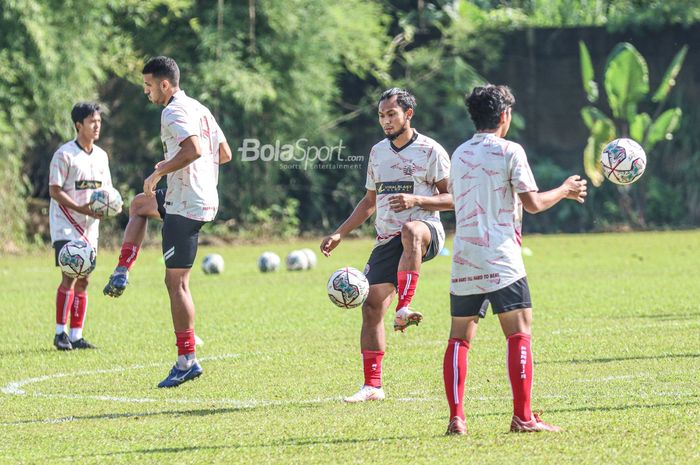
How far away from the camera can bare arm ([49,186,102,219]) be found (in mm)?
11547

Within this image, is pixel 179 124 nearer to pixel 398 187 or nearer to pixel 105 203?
pixel 398 187

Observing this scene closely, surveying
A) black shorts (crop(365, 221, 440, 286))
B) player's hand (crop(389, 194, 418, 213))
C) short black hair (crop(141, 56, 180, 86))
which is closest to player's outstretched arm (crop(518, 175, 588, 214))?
player's hand (crop(389, 194, 418, 213))

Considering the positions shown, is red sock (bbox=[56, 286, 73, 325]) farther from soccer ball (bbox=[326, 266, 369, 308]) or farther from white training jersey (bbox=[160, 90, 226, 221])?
soccer ball (bbox=[326, 266, 369, 308])

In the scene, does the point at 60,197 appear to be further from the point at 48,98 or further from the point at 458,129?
the point at 458,129

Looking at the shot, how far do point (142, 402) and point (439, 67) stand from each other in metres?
22.3

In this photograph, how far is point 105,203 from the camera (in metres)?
11.5

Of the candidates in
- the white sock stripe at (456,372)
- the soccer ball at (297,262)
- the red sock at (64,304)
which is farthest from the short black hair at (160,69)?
the soccer ball at (297,262)

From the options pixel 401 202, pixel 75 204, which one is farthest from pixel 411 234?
pixel 75 204

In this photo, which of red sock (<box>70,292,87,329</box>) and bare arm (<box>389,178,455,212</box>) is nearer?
bare arm (<box>389,178,455,212</box>)

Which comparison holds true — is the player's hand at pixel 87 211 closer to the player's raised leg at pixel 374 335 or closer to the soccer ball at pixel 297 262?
the player's raised leg at pixel 374 335

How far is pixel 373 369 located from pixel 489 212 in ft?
6.55

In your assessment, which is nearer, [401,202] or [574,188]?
[574,188]

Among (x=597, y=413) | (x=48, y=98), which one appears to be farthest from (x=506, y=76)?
(x=597, y=413)

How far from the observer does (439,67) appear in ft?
97.7
